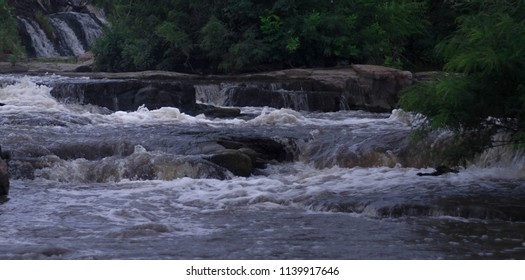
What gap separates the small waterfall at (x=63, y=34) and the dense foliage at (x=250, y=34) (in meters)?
6.41

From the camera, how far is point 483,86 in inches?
413

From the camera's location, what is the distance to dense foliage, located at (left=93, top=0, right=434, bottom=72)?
2600 centimetres

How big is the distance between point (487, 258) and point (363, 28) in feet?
64.5

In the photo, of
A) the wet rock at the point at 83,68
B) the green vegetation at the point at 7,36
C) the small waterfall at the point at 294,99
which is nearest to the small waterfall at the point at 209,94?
the small waterfall at the point at 294,99

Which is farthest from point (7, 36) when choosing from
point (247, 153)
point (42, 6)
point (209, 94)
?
point (247, 153)

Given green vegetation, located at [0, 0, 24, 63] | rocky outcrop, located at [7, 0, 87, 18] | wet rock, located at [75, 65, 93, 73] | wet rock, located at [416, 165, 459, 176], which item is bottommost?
wet rock, located at [75, 65, 93, 73]

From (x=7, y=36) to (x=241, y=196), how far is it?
72.2ft

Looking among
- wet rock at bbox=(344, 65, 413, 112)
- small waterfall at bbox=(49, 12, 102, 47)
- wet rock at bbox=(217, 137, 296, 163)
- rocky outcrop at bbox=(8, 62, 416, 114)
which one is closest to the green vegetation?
small waterfall at bbox=(49, 12, 102, 47)

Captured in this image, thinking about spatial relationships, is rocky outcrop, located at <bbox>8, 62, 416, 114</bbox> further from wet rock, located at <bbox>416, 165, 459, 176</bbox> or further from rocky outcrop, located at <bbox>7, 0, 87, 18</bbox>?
rocky outcrop, located at <bbox>7, 0, 87, 18</bbox>

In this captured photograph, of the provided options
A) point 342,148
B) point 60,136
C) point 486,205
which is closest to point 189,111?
point 60,136

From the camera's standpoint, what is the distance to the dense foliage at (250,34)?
26000 mm

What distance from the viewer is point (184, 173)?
13477mm

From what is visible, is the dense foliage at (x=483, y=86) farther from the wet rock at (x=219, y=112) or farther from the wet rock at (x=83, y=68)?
the wet rock at (x=83, y=68)

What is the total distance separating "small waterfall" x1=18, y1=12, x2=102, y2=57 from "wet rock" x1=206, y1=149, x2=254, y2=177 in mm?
21901
